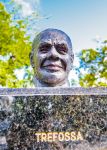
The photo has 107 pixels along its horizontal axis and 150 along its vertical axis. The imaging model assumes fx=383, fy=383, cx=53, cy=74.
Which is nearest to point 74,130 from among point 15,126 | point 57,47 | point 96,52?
point 15,126

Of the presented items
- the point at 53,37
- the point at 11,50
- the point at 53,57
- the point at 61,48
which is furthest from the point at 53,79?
the point at 11,50

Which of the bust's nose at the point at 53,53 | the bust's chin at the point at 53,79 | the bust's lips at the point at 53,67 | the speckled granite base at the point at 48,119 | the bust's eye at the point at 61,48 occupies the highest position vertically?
the bust's eye at the point at 61,48

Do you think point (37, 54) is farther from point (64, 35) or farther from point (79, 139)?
point (79, 139)

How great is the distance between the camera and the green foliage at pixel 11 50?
15148 mm

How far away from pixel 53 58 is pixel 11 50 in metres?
11.5

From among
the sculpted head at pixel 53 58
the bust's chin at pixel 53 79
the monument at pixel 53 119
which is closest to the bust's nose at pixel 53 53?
the sculpted head at pixel 53 58

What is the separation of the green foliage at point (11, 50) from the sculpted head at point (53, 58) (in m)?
11.0

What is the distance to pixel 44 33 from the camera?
403 centimetres

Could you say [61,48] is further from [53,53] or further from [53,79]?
[53,79]

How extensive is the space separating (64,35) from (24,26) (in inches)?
503

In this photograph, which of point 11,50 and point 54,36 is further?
point 11,50

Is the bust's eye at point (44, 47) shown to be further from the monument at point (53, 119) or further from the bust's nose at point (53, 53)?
the monument at point (53, 119)

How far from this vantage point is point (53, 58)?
153 inches

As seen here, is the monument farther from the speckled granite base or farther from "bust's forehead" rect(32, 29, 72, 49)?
"bust's forehead" rect(32, 29, 72, 49)
